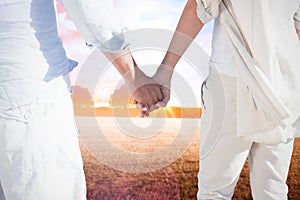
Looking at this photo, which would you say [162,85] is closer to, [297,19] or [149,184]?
[297,19]

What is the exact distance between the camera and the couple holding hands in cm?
66

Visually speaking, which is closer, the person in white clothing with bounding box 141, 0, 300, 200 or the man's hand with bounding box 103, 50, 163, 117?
the man's hand with bounding box 103, 50, 163, 117

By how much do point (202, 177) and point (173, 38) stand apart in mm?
390

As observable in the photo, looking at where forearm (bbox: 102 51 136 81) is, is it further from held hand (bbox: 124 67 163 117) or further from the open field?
the open field

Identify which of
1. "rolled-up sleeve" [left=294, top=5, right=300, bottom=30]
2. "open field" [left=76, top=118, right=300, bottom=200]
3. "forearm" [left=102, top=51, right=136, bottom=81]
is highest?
"rolled-up sleeve" [left=294, top=5, right=300, bottom=30]

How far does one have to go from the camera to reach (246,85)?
3.67ft

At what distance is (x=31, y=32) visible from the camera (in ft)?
2.18

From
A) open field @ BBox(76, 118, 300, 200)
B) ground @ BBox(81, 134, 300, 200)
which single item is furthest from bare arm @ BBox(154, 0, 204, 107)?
ground @ BBox(81, 134, 300, 200)

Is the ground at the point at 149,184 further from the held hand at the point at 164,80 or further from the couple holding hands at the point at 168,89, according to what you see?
the held hand at the point at 164,80

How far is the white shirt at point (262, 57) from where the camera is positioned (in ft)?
3.59

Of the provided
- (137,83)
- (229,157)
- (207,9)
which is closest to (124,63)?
(137,83)

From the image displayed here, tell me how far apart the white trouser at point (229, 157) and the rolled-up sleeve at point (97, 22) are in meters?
0.54

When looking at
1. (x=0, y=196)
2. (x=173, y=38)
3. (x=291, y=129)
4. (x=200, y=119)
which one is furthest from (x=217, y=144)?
(x=0, y=196)

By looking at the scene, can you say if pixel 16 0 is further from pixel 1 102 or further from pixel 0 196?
pixel 0 196
